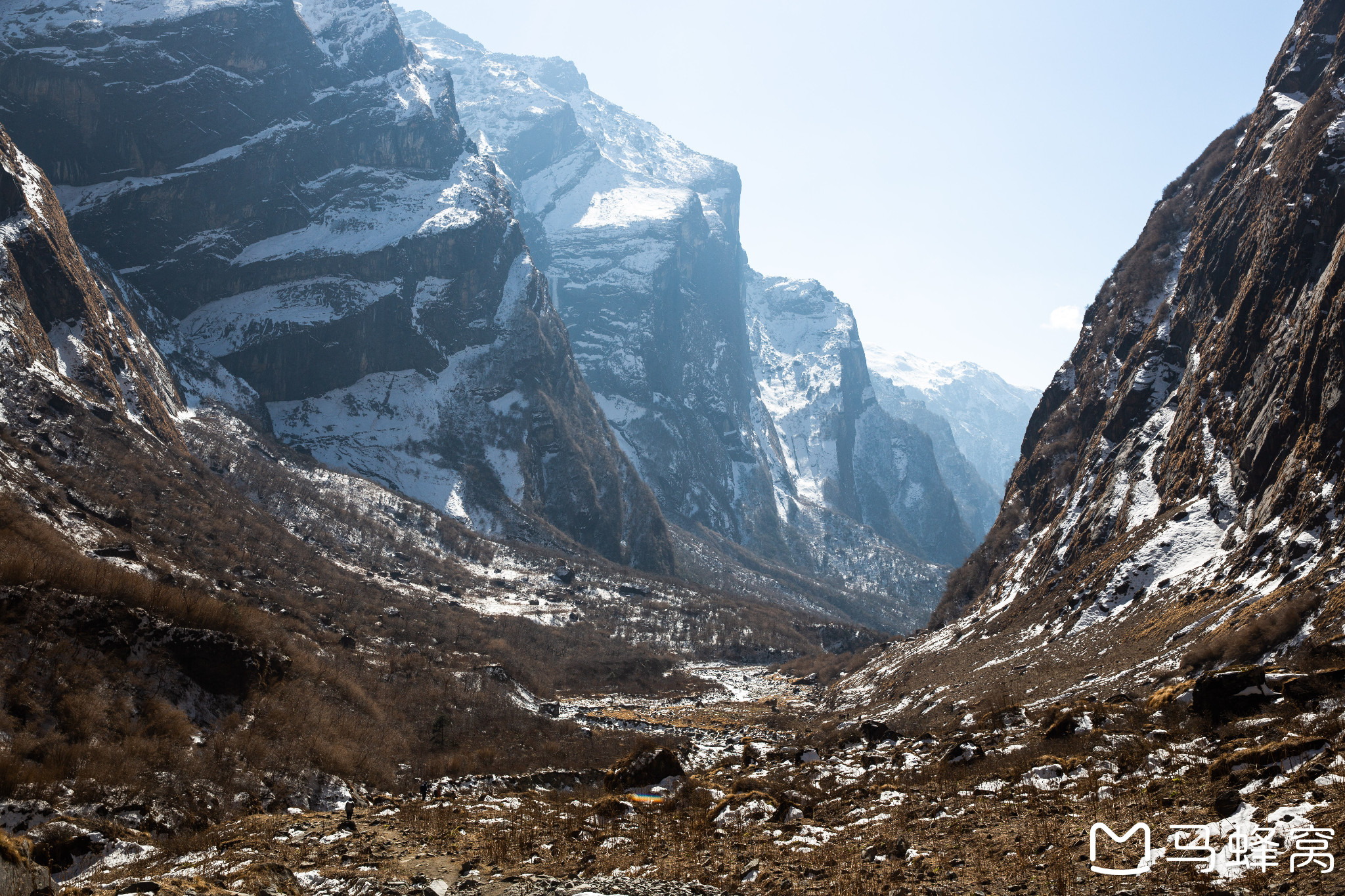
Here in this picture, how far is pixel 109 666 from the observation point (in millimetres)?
32219

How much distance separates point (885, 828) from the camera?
58.5ft

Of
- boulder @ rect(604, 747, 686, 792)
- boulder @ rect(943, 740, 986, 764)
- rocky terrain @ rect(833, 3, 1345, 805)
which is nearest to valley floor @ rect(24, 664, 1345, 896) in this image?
boulder @ rect(943, 740, 986, 764)

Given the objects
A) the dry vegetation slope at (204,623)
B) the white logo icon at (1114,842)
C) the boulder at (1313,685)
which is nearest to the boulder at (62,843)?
the dry vegetation slope at (204,623)

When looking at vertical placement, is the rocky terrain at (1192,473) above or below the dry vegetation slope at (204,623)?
above

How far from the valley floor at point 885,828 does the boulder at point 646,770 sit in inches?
49.4

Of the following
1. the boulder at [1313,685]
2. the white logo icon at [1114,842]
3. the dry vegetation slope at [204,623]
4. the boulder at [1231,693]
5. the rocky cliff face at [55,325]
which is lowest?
the dry vegetation slope at [204,623]

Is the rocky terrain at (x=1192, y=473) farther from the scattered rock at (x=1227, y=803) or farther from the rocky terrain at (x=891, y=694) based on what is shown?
the scattered rock at (x=1227, y=803)

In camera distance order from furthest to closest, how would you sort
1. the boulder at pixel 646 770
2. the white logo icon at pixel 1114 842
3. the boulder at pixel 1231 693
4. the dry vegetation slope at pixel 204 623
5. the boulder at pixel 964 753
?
the boulder at pixel 646 770
the dry vegetation slope at pixel 204 623
the boulder at pixel 964 753
the boulder at pixel 1231 693
the white logo icon at pixel 1114 842

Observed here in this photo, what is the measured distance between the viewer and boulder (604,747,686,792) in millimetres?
29609

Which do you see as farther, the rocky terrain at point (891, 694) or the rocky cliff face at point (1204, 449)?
the rocky cliff face at point (1204, 449)

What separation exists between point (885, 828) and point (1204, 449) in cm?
5348

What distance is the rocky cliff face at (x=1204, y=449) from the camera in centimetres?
3900

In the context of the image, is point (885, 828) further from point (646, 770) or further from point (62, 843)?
point (62, 843)

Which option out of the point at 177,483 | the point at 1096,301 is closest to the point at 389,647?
the point at 177,483
